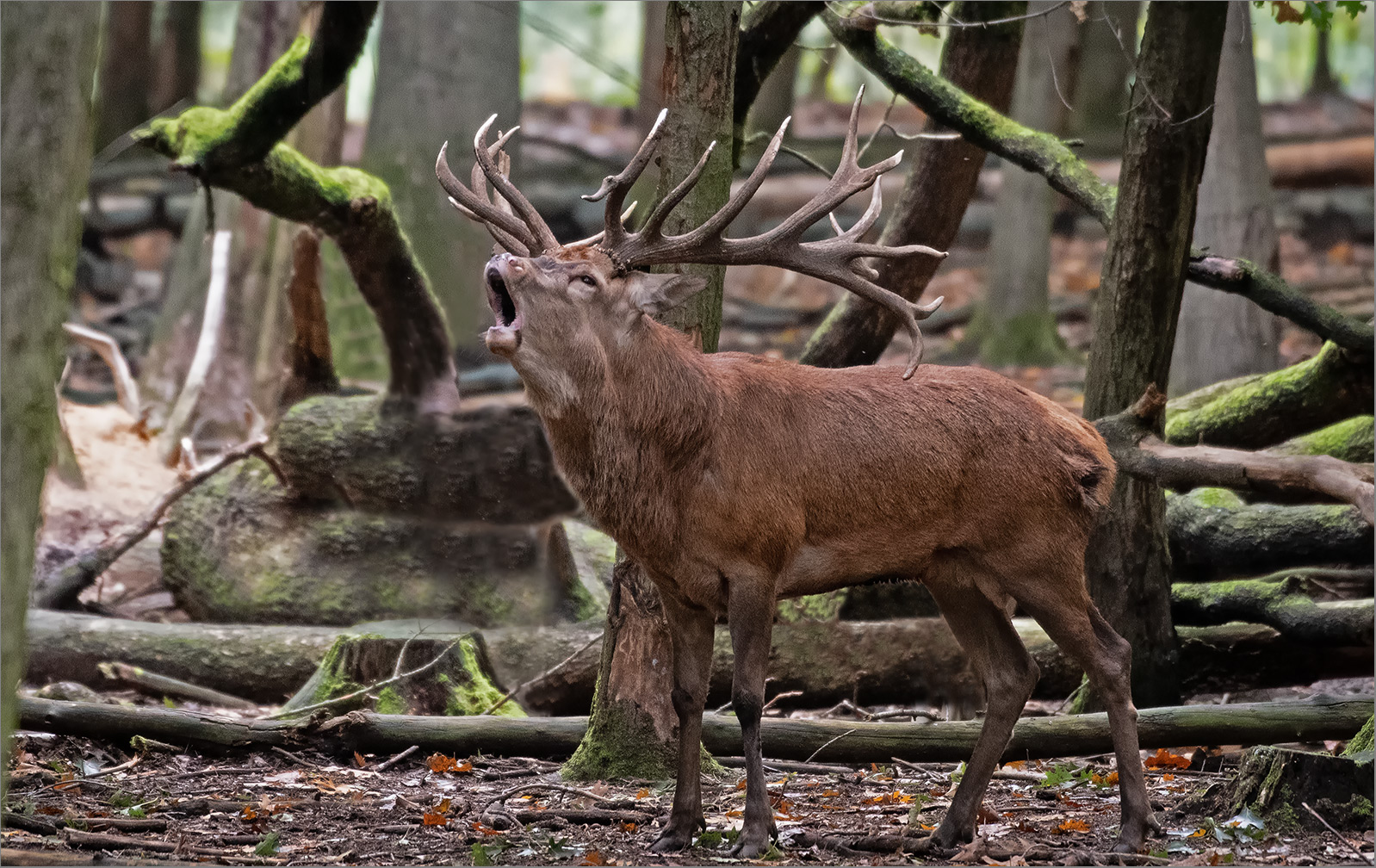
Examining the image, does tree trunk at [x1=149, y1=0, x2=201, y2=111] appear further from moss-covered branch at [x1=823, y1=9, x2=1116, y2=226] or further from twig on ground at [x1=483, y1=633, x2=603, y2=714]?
twig on ground at [x1=483, y1=633, x2=603, y2=714]

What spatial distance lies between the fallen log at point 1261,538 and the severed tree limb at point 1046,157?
1.31 meters

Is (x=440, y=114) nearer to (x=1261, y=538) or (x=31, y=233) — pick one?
(x=1261, y=538)

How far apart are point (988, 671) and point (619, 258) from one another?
7.51 ft

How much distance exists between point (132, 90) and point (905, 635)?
61.7 feet

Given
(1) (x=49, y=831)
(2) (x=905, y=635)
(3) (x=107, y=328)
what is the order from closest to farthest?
(1) (x=49, y=831) < (2) (x=905, y=635) < (3) (x=107, y=328)

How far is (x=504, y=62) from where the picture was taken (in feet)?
50.6

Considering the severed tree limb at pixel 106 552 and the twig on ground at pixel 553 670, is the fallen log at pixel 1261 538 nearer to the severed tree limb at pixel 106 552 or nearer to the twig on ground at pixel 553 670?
the twig on ground at pixel 553 670

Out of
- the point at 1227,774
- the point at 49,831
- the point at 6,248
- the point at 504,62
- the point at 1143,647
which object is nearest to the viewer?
the point at 6,248

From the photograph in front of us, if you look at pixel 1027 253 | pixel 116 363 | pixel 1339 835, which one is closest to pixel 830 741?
pixel 1339 835

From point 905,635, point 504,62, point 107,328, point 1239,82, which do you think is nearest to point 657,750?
point 905,635

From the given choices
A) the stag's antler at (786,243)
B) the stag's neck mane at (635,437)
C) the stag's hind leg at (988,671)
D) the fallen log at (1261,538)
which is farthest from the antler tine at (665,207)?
the fallen log at (1261,538)

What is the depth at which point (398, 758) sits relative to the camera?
6570 millimetres

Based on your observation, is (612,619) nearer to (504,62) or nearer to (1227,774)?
(1227,774)

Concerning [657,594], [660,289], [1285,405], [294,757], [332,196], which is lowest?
[294,757]
